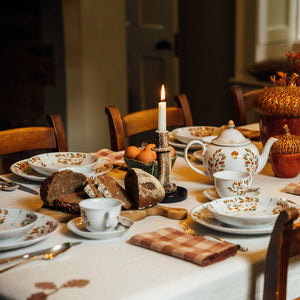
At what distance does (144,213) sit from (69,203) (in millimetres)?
154

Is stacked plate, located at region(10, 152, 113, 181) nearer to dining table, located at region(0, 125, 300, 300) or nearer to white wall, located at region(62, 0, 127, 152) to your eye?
dining table, located at region(0, 125, 300, 300)

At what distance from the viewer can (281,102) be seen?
1.60m

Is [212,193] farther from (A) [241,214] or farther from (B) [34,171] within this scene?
(B) [34,171]

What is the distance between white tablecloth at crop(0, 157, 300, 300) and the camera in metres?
0.88

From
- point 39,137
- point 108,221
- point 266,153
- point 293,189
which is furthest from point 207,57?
point 108,221

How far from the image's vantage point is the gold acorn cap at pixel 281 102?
1593 mm

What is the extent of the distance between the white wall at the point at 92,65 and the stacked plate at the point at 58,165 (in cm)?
203

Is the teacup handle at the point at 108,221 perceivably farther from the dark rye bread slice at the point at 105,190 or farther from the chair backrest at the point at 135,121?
the chair backrest at the point at 135,121

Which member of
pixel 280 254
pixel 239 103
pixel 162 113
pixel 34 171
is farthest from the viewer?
pixel 239 103

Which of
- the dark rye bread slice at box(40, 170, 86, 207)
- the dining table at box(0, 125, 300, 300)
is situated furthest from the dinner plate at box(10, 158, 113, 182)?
the dining table at box(0, 125, 300, 300)

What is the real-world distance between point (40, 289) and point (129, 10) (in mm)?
3967

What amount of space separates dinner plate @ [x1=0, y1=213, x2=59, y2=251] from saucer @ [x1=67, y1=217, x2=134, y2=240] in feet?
0.12

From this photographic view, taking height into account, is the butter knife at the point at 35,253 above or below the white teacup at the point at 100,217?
below

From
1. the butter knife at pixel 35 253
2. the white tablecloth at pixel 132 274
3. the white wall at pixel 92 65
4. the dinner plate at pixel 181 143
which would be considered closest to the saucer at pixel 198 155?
the dinner plate at pixel 181 143
